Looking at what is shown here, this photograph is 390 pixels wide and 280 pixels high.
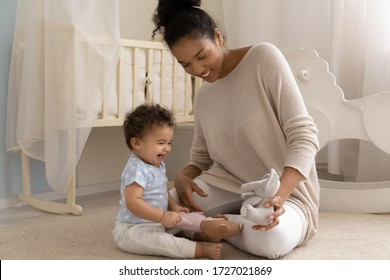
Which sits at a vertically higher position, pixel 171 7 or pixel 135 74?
pixel 171 7

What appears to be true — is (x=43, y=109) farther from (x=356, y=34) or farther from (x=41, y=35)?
(x=356, y=34)

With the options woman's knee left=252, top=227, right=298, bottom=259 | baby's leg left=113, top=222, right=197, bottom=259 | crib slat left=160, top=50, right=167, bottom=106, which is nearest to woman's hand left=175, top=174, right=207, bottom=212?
baby's leg left=113, top=222, right=197, bottom=259

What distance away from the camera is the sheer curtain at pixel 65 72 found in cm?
190

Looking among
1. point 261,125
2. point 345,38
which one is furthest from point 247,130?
point 345,38

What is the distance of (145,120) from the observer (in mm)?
1432

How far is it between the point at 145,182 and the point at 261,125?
1.12ft

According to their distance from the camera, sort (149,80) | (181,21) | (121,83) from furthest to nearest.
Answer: (149,80) → (121,83) → (181,21)

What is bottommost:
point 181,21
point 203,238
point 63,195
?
point 63,195

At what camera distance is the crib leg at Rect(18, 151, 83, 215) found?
6.48 feet

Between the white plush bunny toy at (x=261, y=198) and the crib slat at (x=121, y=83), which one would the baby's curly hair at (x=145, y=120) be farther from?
the crib slat at (x=121, y=83)

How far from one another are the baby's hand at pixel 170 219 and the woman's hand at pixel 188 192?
0.18m

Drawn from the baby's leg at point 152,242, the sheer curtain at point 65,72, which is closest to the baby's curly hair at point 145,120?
the baby's leg at point 152,242

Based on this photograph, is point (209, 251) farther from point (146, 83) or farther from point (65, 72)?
point (146, 83)
